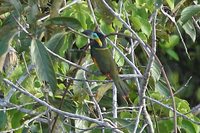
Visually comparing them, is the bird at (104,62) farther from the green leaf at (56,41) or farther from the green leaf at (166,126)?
the green leaf at (166,126)

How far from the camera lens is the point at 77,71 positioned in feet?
7.65

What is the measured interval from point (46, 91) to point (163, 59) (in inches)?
99.0

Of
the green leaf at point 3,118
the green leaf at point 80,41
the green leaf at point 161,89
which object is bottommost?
the green leaf at point 161,89

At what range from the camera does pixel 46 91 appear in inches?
88.0

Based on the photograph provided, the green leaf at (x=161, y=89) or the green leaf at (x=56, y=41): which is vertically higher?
the green leaf at (x=56, y=41)

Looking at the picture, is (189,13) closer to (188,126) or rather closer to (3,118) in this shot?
(188,126)

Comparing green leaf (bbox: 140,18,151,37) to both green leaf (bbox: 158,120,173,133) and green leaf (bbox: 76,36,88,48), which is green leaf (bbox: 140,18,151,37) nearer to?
green leaf (bbox: 76,36,88,48)

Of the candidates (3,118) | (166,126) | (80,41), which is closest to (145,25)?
(80,41)

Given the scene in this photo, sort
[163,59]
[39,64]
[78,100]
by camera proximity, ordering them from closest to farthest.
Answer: [39,64] < [78,100] < [163,59]

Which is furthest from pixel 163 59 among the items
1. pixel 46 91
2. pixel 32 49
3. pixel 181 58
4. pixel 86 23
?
pixel 32 49

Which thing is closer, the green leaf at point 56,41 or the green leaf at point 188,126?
the green leaf at point 56,41

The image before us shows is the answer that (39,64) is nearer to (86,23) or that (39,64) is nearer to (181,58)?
(86,23)

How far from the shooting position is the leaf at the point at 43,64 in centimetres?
190

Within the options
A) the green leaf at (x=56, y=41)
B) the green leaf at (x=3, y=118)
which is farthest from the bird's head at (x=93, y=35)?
the green leaf at (x=3, y=118)
